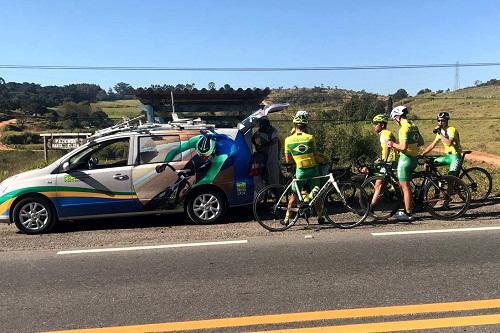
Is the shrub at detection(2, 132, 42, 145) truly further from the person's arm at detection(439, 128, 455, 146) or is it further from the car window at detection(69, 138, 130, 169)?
the person's arm at detection(439, 128, 455, 146)

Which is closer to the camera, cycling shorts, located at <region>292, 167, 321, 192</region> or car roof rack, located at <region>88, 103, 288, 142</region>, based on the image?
cycling shorts, located at <region>292, 167, 321, 192</region>

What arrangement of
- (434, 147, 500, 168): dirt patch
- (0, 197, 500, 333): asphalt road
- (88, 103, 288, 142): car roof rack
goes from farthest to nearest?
(434, 147, 500, 168): dirt patch
(88, 103, 288, 142): car roof rack
(0, 197, 500, 333): asphalt road

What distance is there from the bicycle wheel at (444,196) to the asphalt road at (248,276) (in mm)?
314

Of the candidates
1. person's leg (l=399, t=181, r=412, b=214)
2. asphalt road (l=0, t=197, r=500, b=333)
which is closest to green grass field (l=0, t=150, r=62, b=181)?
asphalt road (l=0, t=197, r=500, b=333)

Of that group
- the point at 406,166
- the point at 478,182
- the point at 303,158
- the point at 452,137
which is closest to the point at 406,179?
the point at 406,166

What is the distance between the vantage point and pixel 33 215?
8.11 m

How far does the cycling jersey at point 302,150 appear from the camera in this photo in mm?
7754

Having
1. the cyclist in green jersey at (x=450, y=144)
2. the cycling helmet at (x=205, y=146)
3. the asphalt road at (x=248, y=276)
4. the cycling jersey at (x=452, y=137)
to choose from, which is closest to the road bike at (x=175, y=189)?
the cycling helmet at (x=205, y=146)

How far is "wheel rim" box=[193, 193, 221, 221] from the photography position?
841cm

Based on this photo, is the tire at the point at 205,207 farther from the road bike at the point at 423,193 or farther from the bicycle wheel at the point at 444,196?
the bicycle wheel at the point at 444,196

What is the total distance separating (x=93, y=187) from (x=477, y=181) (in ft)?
24.2

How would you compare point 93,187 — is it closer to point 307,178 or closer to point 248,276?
point 307,178

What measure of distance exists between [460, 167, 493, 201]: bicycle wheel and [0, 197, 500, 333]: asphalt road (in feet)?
5.37

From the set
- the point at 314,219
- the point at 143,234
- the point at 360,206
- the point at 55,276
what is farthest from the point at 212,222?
the point at 55,276
